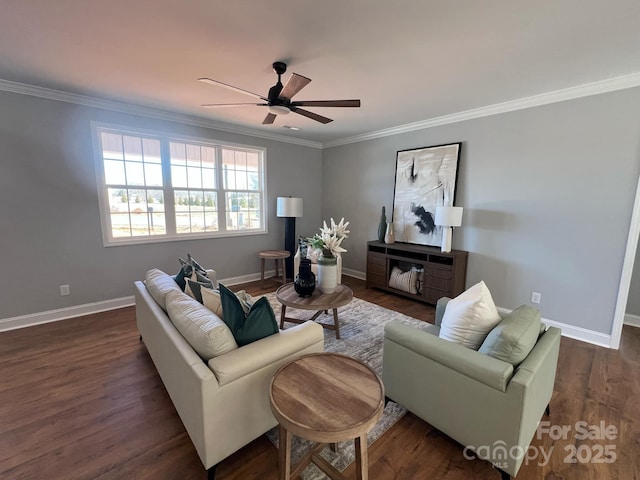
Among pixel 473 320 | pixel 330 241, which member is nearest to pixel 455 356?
pixel 473 320

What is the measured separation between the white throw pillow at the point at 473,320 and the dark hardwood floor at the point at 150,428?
647mm

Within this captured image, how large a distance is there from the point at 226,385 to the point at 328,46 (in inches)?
93.2

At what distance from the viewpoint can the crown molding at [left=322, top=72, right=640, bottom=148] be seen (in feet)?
8.30

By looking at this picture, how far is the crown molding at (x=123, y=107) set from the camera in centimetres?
283

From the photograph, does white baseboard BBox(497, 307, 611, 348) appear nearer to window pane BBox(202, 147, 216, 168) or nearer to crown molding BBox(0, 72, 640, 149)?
crown molding BBox(0, 72, 640, 149)

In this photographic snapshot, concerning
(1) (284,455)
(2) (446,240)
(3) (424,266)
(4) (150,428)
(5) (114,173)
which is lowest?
(4) (150,428)

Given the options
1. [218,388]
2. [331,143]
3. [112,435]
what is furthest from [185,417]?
→ [331,143]

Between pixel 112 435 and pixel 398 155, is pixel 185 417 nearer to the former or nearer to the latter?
pixel 112 435

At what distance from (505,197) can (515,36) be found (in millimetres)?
1940

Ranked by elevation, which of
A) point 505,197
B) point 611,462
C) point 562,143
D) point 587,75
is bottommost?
point 611,462

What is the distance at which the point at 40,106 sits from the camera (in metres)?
2.94

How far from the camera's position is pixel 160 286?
2107 millimetres

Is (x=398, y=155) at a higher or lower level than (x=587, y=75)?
lower

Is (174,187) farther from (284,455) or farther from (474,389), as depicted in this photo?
(474,389)
